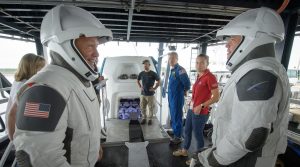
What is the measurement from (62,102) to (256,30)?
1423 millimetres

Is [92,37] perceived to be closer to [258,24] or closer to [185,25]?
[258,24]

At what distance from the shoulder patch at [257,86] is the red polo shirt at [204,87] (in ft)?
5.42

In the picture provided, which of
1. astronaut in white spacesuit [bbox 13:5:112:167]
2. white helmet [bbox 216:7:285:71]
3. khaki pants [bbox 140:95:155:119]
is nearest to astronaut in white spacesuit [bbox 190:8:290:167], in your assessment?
white helmet [bbox 216:7:285:71]

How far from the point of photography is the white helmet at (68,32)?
3.61ft

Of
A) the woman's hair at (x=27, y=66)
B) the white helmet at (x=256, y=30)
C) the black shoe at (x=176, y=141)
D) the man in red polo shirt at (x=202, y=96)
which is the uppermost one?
the white helmet at (x=256, y=30)

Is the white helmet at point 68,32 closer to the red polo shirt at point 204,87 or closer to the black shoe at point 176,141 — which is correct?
the red polo shirt at point 204,87

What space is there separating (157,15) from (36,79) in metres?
2.48

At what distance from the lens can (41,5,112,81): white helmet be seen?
1.10 metres

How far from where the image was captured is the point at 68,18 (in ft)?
3.78

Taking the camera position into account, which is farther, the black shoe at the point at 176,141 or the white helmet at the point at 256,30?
the black shoe at the point at 176,141

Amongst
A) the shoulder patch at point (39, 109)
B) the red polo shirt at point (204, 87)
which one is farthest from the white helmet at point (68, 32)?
the red polo shirt at point (204, 87)

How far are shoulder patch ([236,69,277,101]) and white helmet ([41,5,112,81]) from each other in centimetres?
104

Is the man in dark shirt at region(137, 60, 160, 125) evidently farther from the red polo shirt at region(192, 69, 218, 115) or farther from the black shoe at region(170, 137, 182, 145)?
the red polo shirt at region(192, 69, 218, 115)

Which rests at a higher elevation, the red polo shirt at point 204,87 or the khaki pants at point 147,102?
the red polo shirt at point 204,87
